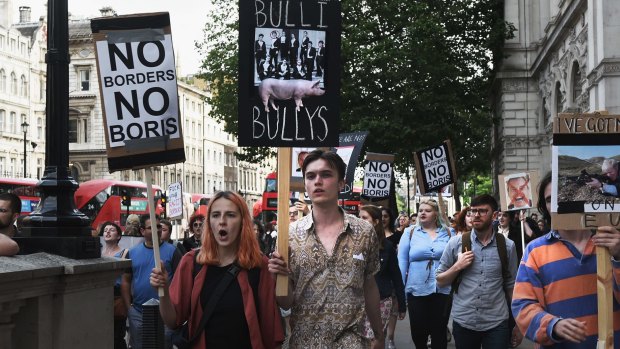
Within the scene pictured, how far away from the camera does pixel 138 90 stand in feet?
21.4

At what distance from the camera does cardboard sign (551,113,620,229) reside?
5.02 m

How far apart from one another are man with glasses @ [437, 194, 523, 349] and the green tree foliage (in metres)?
25.6

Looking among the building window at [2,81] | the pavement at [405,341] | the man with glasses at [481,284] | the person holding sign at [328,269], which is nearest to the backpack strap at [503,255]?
the man with glasses at [481,284]

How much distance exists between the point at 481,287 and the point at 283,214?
3.52 meters

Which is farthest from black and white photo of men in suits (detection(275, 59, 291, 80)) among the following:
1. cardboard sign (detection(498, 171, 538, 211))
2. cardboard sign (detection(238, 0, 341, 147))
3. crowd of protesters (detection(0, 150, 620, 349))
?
cardboard sign (detection(498, 171, 538, 211))

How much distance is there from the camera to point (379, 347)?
281 inches

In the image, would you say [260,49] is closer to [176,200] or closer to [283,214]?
[283,214]

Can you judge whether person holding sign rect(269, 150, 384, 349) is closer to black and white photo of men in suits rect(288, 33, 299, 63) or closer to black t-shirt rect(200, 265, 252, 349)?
black t-shirt rect(200, 265, 252, 349)

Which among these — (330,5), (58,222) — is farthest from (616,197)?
(58,222)

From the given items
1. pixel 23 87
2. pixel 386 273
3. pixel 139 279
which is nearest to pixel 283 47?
pixel 139 279

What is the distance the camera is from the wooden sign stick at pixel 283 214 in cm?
545

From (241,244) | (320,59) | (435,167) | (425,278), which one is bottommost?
(425,278)

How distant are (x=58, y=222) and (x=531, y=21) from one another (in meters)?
36.6

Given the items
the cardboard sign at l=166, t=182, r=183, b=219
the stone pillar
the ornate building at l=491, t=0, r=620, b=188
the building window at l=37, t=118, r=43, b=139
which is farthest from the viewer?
the building window at l=37, t=118, r=43, b=139
